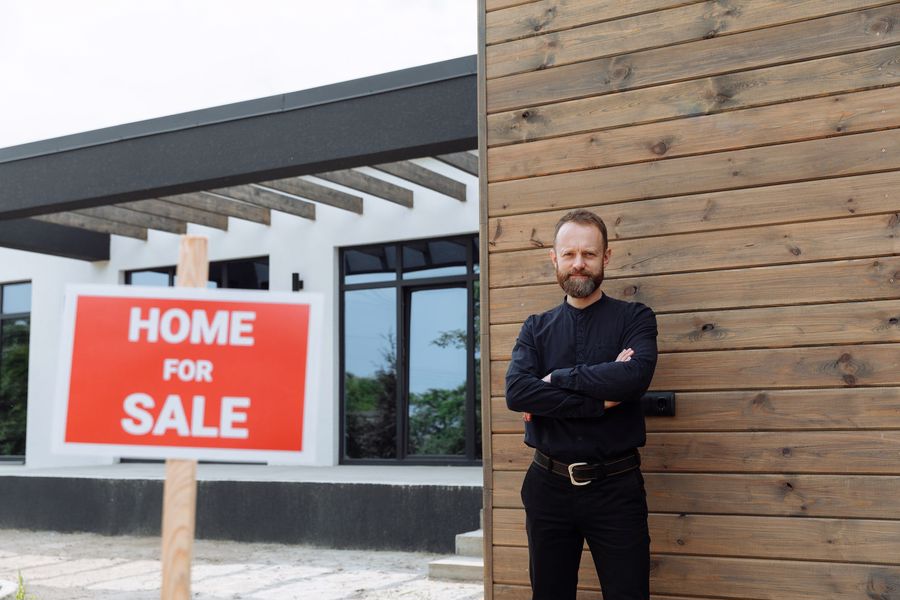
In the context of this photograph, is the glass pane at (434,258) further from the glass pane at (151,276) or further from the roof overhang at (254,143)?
the glass pane at (151,276)

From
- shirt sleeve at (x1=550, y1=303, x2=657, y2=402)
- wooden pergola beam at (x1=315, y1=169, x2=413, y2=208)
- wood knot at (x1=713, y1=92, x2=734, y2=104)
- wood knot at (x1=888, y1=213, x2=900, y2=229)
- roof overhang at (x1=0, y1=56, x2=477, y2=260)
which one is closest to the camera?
shirt sleeve at (x1=550, y1=303, x2=657, y2=402)

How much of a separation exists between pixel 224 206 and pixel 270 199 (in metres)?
0.47

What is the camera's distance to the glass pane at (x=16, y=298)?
443 inches

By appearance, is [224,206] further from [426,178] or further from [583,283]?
[583,283]

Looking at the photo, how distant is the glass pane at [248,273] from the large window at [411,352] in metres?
0.96

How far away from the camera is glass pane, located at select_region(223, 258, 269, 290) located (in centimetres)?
981

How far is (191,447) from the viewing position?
1822 mm

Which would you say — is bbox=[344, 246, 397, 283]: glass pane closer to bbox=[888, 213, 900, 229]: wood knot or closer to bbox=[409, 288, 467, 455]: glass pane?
bbox=[409, 288, 467, 455]: glass pane

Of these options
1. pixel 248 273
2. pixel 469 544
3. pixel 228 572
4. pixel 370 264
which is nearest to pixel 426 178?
pixel 370 264

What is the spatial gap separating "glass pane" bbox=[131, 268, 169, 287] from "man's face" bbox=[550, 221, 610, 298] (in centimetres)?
835

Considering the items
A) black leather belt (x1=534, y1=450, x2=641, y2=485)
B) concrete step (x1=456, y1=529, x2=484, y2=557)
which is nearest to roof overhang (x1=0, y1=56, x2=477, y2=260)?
concrete step (x1=456, y1=529, x2=484, y2=557)

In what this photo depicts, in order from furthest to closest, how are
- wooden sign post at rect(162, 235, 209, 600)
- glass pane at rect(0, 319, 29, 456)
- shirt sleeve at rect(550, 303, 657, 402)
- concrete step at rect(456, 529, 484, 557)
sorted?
glass pane at rect(0, 319, 29, 456), concrete step at rect(456, 529, 484, 557), shirt sleeve at rect(550, 303, 657, 402), wooden sign post at rect(162, 235, 209, 600)

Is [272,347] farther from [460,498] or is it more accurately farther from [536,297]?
[460,498]

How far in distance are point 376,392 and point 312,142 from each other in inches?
148
